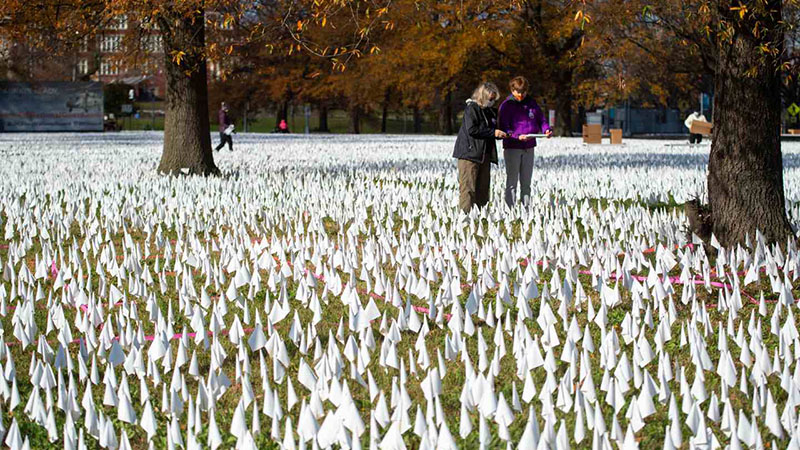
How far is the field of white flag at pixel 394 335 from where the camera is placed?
11.5 feet

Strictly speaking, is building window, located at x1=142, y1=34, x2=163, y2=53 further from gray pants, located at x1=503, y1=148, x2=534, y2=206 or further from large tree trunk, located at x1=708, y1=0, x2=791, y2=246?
large tree trunk, located at x1=708, y1=0, x2=791, y2=246

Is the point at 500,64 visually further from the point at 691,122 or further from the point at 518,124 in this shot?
the point at 518,124

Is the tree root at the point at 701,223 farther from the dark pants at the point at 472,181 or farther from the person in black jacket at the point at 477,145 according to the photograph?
A: the dark pants at the point at 472,181

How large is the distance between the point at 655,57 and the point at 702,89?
16325 millimetres

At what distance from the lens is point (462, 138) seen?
9.96 metres

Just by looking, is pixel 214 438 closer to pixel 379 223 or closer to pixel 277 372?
pixel 277 372

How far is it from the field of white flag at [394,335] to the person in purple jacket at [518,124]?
1.80 ft

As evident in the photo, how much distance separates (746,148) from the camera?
7.42m

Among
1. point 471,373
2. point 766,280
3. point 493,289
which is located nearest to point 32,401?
point 471,373

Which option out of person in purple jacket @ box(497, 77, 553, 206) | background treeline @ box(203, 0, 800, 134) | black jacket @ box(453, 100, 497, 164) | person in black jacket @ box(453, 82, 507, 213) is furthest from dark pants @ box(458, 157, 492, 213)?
background treeline @ box(203, 0, 800, 134)

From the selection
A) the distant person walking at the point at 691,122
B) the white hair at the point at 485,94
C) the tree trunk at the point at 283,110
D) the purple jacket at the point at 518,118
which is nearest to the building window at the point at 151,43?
the purple jacket at the point at 518,118

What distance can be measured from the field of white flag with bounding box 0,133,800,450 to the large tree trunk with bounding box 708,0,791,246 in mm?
265

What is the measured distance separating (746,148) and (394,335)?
3929 mm

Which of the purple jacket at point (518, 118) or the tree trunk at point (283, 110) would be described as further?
the tree trunk at point (283, 110)
